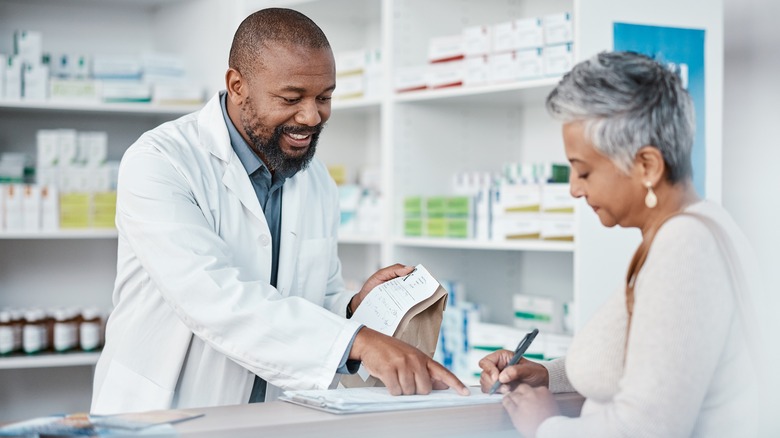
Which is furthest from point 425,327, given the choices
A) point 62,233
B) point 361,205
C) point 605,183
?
point 62,233

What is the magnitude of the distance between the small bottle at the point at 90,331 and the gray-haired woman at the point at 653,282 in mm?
2745

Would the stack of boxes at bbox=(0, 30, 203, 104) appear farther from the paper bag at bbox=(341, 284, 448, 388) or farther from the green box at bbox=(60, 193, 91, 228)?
the paper bag at bbox=(341, 284, 448, 388)

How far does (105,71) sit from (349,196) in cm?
117

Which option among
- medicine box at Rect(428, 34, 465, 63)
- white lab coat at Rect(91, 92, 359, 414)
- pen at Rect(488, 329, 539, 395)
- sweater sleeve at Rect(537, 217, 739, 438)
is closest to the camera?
sweater sleeve at Rect(537, 217, 739, 438)

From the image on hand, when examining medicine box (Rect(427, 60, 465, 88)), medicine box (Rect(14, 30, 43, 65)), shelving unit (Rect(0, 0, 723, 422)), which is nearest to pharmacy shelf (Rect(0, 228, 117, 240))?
shelving unit (Rect(0, 0, 723, 422))

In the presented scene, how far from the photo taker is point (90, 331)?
362cm

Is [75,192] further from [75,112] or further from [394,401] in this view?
[394,401]

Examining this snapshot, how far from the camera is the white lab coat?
1582mm

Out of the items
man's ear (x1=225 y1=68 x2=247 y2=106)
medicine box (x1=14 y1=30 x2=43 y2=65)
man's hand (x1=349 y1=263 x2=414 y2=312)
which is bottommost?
man's hand (x1=349 y1=263 x2=414 y2=312)

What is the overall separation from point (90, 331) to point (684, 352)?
120 inches

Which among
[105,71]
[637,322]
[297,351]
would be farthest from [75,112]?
[637,322]

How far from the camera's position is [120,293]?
197 centimetres

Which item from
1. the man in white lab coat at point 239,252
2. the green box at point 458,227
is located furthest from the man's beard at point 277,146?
the green box at point 458,227

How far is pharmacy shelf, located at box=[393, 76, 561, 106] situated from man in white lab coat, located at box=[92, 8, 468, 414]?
0.96 meters
